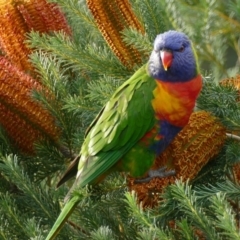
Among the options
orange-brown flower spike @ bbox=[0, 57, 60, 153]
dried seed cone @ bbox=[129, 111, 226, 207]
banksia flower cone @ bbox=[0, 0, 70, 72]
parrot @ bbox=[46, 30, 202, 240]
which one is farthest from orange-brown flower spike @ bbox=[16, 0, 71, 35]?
dried seed cone @ bbox=[129, 111, 226, 207]

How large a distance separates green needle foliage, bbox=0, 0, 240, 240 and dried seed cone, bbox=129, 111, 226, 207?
0.02 m

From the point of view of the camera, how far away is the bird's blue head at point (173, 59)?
54.2 inches

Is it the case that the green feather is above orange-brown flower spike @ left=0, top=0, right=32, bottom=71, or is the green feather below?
below

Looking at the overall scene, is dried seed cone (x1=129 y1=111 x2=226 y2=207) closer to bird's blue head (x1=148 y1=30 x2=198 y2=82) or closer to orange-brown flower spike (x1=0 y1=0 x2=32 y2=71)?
bird's blue head (x1=148 y1=30 x2=198 y2=82)

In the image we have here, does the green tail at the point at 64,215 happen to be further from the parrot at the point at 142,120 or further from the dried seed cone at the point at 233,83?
the dried seed cone at the point at 233,83

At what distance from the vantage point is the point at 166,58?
1.44m

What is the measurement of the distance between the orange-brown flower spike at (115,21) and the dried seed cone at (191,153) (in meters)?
0.21

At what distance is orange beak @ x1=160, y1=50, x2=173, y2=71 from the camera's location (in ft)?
4.61

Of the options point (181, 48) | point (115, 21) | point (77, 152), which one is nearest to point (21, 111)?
point (77, 152)

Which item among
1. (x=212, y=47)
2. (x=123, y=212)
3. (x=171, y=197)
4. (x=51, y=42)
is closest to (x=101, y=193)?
(x=123, y=212)

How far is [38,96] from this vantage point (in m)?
1.33

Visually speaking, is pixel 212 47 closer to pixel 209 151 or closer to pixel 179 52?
pixel 179 52

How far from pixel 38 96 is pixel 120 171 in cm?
26

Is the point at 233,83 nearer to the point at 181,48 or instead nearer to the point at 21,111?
the point at 181,48
